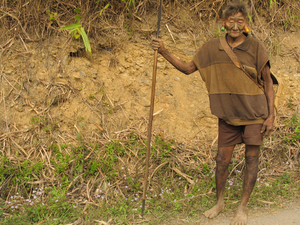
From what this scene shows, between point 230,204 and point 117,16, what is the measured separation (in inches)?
123

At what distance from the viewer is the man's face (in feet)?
8.18

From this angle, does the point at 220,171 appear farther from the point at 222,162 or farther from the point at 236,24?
the point at 236,24

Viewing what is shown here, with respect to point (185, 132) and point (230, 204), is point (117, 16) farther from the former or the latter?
point (230, 204)

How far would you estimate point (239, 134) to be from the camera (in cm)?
279

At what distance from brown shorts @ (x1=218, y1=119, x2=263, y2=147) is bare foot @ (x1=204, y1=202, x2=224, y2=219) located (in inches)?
24.9

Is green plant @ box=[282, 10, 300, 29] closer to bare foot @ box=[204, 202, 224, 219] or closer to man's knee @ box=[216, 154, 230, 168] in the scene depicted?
man's knee @ box=[216, 154, 230, 168]

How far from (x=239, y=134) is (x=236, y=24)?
105cm

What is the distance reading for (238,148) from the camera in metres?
4.09

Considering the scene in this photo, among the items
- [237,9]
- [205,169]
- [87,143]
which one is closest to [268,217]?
[205,169]

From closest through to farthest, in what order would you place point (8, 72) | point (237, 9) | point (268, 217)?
point (237, 9), point (268, 217), point (8, 72)

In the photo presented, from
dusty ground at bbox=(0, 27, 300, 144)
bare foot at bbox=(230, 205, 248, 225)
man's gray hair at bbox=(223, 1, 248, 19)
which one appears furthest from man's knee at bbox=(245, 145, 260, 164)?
dusty ground at bbox=(0, 27, 300, 144)

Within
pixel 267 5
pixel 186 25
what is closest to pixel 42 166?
pixel 186 25

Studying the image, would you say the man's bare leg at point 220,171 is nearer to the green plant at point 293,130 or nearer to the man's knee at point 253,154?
the man's knee at point 253,154

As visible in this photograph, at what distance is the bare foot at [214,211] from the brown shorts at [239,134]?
633 mm
